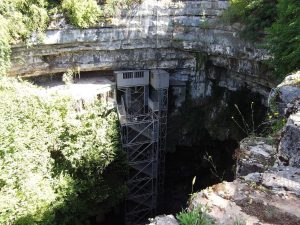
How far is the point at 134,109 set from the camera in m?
14.5

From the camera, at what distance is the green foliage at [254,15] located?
10.5m

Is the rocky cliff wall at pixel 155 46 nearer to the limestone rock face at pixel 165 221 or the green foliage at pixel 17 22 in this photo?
the green foliage at pixel 17 22

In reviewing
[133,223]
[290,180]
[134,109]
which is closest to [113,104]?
[134,109]

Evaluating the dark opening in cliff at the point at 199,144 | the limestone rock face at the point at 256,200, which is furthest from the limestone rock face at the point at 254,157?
the dark opening in cliff at the point at 199,144

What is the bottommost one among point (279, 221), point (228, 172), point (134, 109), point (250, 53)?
point (228, 172)

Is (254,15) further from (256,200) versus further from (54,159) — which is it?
(256,200)

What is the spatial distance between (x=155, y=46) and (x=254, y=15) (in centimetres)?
409

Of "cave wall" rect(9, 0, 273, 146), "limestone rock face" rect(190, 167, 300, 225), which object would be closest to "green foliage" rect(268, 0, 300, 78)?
"cave wall" rect(9, 0, 273, 146)

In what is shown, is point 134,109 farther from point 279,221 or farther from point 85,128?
point 279,221

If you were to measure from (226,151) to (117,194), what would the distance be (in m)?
5.67

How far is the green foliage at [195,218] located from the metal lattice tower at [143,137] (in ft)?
29.3

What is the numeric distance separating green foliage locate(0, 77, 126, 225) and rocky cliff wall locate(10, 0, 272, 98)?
6.94 ft

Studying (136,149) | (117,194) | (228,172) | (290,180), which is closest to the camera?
(290,180)

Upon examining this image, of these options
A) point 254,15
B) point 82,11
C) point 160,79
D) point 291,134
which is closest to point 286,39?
point 254,15
